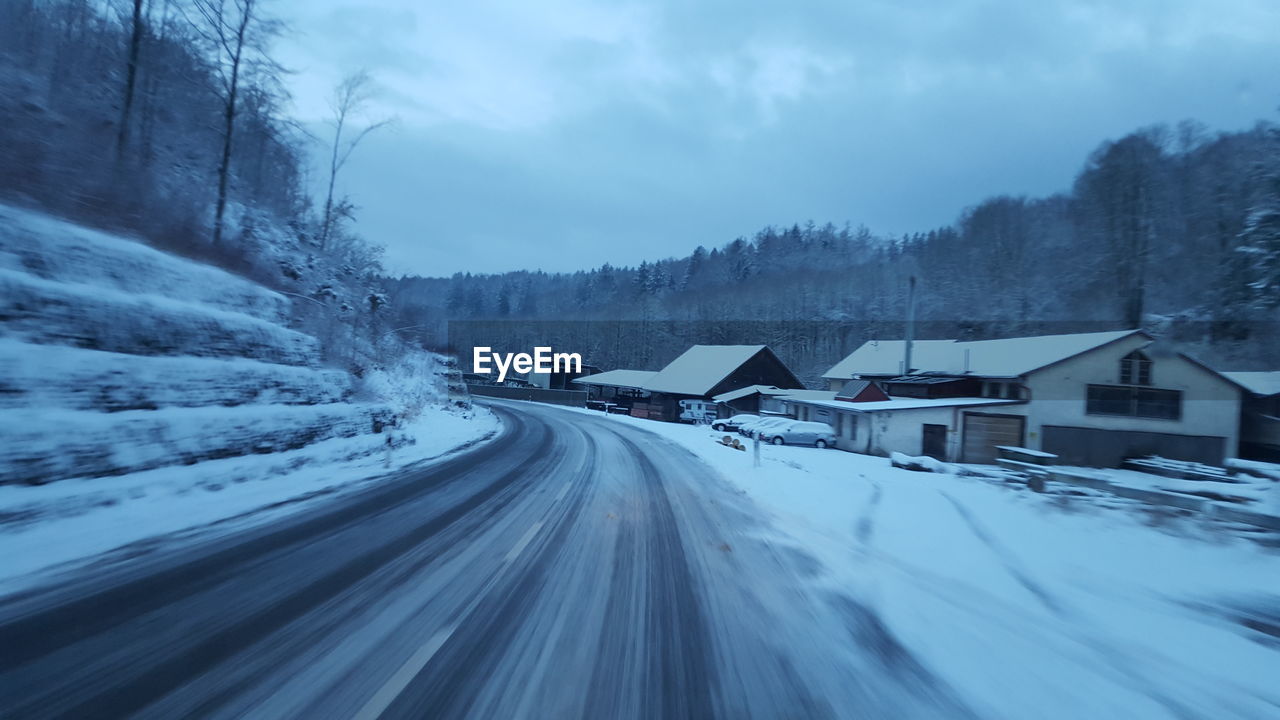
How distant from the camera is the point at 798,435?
2958 cm

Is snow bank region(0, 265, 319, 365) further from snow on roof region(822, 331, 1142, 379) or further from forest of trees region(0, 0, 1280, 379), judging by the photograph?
snow on roof region(822, 331, 1142, 379)

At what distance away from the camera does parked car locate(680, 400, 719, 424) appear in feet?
142

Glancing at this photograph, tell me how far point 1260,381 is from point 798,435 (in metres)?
17.2

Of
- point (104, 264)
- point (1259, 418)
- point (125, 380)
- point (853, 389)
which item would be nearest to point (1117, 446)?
point (1259, 418)

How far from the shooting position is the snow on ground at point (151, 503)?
19.5 feet

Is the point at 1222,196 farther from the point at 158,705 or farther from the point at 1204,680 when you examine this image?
the point at 158,705

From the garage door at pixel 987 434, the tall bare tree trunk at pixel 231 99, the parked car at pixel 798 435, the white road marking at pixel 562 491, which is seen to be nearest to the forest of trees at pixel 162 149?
the tall bare tree trunk at pixel 231 99

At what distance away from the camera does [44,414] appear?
798 centimetres

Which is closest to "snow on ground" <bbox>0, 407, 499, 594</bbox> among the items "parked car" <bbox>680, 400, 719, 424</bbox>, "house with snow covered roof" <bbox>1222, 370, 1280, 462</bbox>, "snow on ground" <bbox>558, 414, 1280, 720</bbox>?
"snow on ground" <bbox>558, 414, 1280, 720</bbox>

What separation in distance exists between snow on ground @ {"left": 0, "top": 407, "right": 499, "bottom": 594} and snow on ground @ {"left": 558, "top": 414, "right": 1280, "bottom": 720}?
8.05 m

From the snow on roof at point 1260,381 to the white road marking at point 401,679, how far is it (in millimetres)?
23852

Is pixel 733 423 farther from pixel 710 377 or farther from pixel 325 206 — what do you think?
pixel 325 206

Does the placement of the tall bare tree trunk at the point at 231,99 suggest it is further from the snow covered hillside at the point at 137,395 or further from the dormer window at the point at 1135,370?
the dormer window at the point at 1135,370

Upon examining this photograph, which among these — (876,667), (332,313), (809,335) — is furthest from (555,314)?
(876,667)
